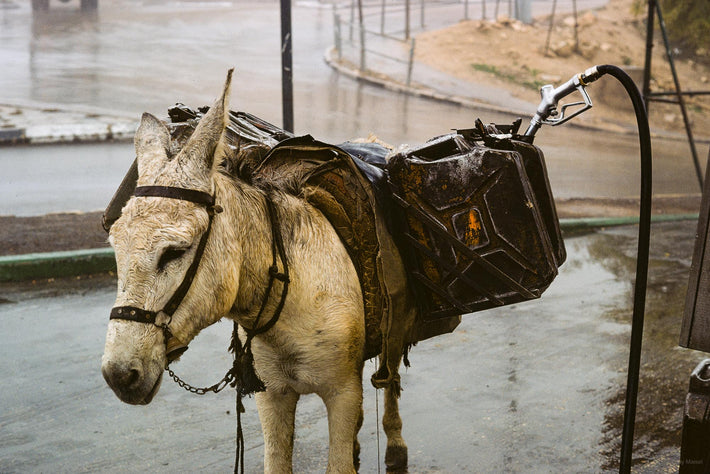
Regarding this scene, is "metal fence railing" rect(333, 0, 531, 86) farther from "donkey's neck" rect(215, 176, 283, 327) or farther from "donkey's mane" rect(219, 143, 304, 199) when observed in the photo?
"donkey's neck" rect(215, 176, 283, 327)

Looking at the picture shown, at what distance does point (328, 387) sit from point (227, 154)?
1036 mm

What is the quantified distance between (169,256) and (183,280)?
3.8 inches

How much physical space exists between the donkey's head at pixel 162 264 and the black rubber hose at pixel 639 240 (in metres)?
1.58

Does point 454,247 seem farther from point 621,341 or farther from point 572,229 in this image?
point 572,229

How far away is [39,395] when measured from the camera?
5.63 m

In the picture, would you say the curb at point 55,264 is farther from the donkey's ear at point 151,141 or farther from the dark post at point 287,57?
the donkey's ear at point 151,141

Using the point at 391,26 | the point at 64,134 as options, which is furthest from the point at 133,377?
the point at 391,26

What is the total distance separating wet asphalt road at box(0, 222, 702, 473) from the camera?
490cm

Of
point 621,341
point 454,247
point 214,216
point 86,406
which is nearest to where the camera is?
point 214,216

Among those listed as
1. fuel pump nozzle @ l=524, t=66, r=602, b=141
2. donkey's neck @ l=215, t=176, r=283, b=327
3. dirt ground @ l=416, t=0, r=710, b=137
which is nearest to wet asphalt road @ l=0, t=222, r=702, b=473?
donkey's neck @ l=215, t=176, r=283, b=327

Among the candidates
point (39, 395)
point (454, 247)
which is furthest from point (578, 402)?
point (39, 395)

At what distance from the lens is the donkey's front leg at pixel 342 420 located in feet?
11.5

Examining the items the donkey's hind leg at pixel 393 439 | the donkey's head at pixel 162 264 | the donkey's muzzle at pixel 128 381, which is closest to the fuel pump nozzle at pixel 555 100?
the donkey's head at pixel 162 264

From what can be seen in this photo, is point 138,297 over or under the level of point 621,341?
over
